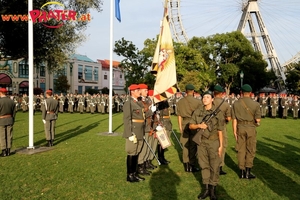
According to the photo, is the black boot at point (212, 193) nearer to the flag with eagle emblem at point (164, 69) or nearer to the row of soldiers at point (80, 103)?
the flag with eagle emblem at point (164, 69)

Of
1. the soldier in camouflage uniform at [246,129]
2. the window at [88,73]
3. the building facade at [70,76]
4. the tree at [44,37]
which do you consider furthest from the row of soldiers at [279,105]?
the window at [88,73]

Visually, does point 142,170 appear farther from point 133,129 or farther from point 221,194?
point 221,194

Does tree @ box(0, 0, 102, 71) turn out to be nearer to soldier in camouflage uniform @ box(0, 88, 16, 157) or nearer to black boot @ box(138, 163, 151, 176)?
soldier in camouflage uniform @ box(0, 88, 16, 157)

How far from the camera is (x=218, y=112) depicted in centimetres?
534

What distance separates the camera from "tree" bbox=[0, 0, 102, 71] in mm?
19406

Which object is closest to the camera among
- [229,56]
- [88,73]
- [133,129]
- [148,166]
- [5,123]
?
[133,129]

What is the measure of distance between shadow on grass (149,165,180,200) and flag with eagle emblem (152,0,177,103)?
1.88m

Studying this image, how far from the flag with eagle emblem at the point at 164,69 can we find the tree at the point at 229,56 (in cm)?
3705

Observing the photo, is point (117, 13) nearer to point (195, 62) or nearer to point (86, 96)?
point (86, 96)

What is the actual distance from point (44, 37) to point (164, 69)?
15660 millimetres

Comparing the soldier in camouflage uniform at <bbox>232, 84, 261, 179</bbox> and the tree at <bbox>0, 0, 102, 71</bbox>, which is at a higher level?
the tree at <bbox>0, 0, 102, 71</bbox>

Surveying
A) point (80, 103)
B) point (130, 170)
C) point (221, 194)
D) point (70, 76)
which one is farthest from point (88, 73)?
point (221, 194)

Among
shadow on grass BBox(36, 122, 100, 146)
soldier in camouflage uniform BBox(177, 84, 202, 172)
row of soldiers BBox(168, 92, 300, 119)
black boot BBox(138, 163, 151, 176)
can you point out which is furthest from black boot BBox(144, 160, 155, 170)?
row of soldiers BBox(168, 92, 300, 119)

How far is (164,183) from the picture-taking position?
6355 millimetres
